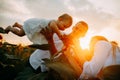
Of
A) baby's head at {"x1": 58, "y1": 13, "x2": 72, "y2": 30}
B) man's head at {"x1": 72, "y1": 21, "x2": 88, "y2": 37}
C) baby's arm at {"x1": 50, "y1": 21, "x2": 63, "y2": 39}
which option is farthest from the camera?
baby's head at {"x1": 58, "y1": 13, "x2": 72, "y2": 30}

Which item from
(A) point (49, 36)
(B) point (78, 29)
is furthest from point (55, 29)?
(B) point (78, 29)

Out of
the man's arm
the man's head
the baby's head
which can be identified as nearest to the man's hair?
the baby's head

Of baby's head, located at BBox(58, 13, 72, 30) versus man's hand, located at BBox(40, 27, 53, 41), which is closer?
man's hand, located at BBox(40, 27, 53, 41)

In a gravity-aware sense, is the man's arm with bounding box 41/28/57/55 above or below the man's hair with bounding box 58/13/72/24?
below

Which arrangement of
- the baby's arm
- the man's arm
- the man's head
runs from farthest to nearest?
the man's head < the man's arm < the baby's arm

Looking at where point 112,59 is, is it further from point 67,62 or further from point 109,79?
point 67,62

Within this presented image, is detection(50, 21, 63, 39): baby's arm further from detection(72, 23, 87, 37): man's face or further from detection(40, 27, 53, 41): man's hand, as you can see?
detection(72, 23, 87, 37): man's face

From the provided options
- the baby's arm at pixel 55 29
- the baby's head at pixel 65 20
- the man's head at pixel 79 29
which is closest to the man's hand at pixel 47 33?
the baby's arm at pixel 55 29

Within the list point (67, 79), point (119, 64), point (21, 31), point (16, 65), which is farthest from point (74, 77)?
point (16, 65)

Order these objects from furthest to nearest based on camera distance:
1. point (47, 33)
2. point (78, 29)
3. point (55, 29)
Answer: point (47, 33)
point (78, 29)
point (55, 29)

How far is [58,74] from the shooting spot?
13.7 feet

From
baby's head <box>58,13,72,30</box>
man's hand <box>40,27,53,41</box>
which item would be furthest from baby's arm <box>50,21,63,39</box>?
baby's head <box>58,13,72,30</box>

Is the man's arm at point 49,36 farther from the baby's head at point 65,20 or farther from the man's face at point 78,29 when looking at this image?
the man's face at point 78,29

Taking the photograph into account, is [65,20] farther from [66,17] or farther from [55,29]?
[55,29]
